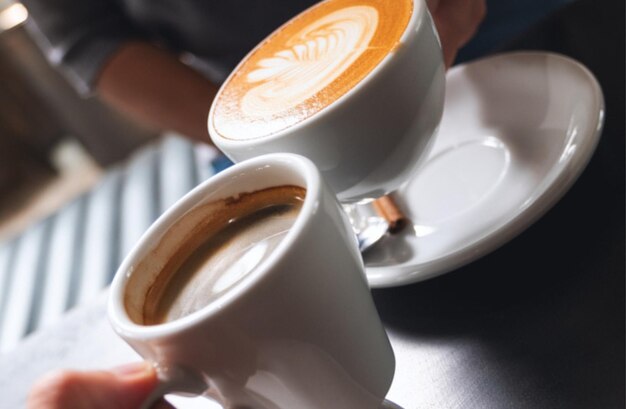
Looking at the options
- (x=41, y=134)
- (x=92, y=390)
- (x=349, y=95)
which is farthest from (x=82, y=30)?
(x=41, y=134)

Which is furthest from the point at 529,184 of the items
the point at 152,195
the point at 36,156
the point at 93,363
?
the point at 36,156

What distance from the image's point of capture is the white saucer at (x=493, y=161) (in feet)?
1.64

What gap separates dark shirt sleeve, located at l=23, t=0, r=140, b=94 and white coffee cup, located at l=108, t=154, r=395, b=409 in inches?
30.7

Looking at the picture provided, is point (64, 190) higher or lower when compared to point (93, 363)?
lower

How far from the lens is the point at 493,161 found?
1.98ft

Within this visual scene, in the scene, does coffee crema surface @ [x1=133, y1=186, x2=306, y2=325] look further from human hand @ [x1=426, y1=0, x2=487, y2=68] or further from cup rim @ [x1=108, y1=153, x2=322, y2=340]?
human hand @ [x1=426, y1=0, x2=487, y2=68]

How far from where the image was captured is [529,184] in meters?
0.55

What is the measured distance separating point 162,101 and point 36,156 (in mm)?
1999

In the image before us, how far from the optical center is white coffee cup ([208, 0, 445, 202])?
0.46 meters

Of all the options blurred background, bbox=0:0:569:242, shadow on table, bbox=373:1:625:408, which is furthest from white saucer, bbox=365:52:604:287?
blurred background, bbox=0:0:569:242

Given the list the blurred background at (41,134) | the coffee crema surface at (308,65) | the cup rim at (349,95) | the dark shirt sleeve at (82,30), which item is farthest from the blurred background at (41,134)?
the cup rim at (349,95)

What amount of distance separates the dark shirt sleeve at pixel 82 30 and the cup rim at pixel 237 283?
77 centimetres

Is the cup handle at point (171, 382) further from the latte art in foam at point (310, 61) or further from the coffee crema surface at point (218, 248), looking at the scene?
the latte art in foam at point (310, 61)

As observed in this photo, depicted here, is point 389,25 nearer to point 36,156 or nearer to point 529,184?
point 529,184
